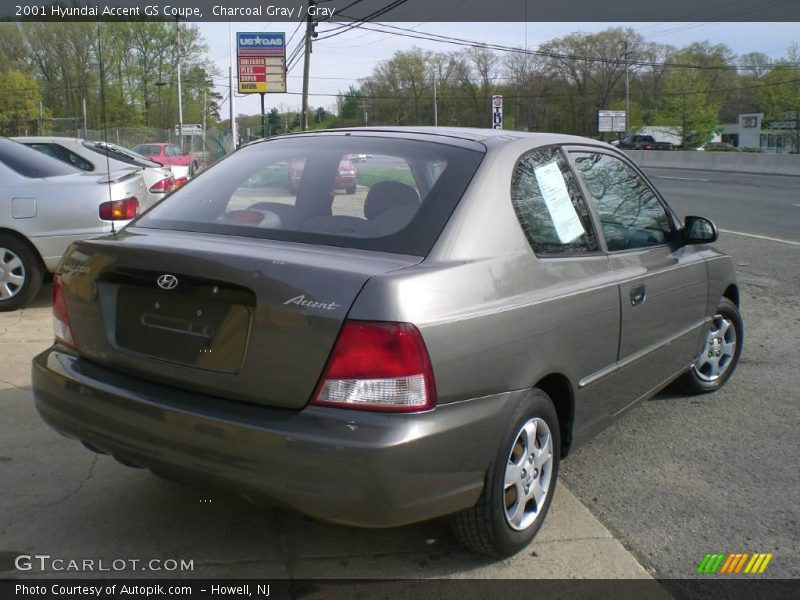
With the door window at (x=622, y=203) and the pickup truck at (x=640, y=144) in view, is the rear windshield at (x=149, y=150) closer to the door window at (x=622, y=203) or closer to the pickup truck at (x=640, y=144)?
the door window at (x=622, y=203)

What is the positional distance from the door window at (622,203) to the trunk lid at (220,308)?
1.48 m

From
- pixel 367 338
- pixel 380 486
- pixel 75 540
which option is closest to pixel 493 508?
pixel 380 486

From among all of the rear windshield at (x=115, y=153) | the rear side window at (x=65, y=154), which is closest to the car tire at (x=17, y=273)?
the rear windshield at (x=115, y=153)

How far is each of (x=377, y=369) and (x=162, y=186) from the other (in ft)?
22.5

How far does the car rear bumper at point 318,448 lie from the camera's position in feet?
7.82

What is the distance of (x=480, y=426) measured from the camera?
263 centimetres

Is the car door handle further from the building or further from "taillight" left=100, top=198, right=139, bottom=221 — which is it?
the building

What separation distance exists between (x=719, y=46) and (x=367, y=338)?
95753mm

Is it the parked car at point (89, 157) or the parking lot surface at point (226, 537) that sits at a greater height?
the parked car at point (89, 157)

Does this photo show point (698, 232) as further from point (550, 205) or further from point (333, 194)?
point (333, 194)

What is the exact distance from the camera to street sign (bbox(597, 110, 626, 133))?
77188 millimetres

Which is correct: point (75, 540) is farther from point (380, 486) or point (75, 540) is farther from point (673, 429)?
point (673, 429)

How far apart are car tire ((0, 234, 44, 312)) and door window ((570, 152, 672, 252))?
5.41m

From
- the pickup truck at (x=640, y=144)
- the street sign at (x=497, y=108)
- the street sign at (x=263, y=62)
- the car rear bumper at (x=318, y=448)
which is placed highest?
the street sign at (x=263, y=62)
